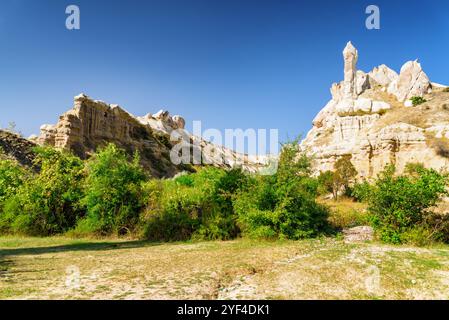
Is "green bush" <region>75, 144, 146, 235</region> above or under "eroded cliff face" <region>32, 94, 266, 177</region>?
under

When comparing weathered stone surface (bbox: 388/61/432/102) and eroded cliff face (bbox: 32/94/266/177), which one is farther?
weathered stone surface (bbox: 388/61/432/102)

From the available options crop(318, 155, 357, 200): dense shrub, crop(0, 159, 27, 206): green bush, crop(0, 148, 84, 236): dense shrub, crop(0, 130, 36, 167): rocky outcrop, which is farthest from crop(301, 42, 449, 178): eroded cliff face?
crop(0, 130, 36, 167): rocky outcrop

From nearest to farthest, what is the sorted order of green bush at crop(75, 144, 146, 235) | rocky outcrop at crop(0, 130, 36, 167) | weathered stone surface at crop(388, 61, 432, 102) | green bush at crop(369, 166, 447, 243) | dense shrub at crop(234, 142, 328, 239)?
green bush at crop(369, 166, 447, 243) < dense shrub at crop(234, 142, 328, 239) < green bush at crop(75, 144, 146, 235) < rocky outcrop at crop(0, 130, 36, 167) < weathered stone surface at crop(388, 61, 432, 102)

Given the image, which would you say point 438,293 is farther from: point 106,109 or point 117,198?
point 106,109

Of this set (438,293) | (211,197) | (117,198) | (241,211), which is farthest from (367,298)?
(117,198)

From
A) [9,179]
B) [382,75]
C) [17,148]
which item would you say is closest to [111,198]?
[9,179]

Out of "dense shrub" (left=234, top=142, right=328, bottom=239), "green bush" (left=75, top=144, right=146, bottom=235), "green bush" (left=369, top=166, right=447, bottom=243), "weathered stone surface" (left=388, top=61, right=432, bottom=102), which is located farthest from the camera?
"weathered stone surface" (left=388, top=61, right=432, bottom=102)

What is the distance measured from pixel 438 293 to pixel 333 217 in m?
12.0

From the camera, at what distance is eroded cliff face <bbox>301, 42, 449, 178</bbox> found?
4456cm

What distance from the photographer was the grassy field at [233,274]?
598cm

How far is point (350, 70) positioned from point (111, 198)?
9530cm

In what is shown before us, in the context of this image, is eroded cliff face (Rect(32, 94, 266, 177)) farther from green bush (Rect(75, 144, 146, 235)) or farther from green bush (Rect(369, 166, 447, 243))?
green bush (Rect(369, 166, 447, 243))

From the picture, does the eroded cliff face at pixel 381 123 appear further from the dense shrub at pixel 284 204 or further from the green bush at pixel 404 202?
the green bush at pixel 404 202

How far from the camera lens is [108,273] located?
778 centimetres
